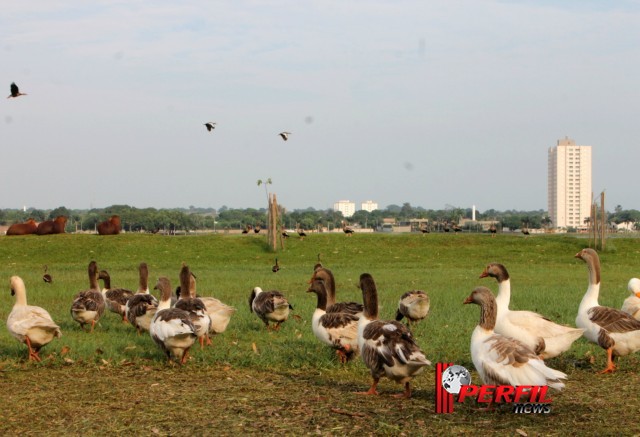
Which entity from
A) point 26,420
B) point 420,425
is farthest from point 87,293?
point 420,425

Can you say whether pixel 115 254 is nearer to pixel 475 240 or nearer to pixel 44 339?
pixel 475 240

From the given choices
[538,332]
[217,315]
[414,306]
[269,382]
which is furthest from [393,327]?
[414,306]

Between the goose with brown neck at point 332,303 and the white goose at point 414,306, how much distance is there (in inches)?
77.5

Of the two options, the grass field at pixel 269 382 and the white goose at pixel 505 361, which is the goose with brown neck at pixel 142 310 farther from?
the white goose at pixel 505 361

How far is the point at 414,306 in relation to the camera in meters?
18.2

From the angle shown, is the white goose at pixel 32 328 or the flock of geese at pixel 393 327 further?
the white goose at pixel 32 328

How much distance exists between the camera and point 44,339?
1459 cm

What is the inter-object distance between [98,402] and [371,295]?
4.45 meters

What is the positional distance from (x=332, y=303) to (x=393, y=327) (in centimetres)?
532

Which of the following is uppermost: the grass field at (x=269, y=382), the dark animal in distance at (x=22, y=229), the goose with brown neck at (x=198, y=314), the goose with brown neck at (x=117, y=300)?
the dark animal in distance at (x=22, y=229)

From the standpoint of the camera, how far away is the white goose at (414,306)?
18.0 m

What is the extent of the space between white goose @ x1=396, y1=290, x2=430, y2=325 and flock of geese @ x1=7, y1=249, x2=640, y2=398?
23 mm

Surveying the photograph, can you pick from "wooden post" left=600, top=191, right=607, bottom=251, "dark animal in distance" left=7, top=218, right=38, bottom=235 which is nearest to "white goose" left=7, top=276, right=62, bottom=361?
"wooden post" left=600, top=191, right=607, bottom=251

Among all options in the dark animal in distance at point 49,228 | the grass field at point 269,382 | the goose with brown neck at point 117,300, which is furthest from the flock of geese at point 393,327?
the dark animal in distance at point 49,228
